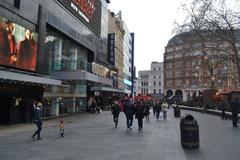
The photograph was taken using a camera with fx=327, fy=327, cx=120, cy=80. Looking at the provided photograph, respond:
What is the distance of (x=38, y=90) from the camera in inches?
966

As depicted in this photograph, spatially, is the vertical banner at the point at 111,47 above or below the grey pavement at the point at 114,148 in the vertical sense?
above

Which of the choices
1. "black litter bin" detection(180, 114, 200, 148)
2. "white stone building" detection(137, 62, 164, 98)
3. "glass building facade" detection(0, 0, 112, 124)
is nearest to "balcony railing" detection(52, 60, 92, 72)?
"glass building facade" detection(0, 0, 112, 124)

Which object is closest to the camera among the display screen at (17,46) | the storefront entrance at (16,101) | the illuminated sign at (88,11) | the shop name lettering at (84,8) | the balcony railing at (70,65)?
the display screen at (17,46)

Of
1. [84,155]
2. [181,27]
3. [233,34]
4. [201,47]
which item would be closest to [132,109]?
[84,155]

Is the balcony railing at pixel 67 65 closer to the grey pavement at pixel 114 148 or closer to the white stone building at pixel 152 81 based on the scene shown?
the grey pavement at pixel 114 148

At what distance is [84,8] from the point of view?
37.3 meters

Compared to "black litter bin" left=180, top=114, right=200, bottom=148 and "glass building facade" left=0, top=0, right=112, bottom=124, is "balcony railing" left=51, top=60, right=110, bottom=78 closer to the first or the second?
"glass building facade" left=0, top=0, right=112, bottom=124

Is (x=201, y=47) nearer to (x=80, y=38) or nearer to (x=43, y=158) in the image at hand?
(x=80, y=38)

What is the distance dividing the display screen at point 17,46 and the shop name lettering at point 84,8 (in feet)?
35.0

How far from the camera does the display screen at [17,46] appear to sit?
65.4 ft

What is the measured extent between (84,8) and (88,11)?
5.92 ft

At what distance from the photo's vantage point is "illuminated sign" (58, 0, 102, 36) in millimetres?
32881

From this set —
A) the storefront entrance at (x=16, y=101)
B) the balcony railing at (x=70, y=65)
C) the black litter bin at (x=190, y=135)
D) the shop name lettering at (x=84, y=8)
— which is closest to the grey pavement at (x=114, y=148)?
the black litter bin at (x=190, y=135)

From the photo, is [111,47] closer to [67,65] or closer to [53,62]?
[67,65]
